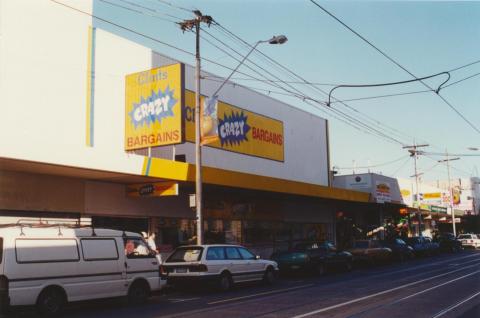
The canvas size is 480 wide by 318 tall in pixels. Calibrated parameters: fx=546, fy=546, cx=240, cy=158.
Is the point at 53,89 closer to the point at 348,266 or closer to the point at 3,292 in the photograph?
the point at 3,292

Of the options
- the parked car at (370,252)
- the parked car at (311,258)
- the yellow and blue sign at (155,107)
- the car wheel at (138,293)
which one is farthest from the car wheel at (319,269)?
the car wheel at (138,293)

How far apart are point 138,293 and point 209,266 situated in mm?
2856

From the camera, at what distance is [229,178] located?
2303 cm

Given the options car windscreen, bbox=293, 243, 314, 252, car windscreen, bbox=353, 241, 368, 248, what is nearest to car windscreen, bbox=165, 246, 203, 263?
car windscreen, bbox=293, 243, 314, 252

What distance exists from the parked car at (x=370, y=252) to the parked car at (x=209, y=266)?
1197cm

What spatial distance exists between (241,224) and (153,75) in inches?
450

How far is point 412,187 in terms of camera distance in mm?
51719

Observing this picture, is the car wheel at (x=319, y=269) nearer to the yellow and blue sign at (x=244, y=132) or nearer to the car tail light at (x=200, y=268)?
the yellow and blue sign at (x=244, y=132)

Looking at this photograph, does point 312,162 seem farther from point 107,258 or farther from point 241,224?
point 107,258

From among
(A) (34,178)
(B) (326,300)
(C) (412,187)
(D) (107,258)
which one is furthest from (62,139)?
(C) (412,187)

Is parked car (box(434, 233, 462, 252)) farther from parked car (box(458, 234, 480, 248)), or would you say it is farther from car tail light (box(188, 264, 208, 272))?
car tail light (box(188, 264, 208, 272))

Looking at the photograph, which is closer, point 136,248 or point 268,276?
point 136,248

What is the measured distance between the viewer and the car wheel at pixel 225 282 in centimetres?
1722

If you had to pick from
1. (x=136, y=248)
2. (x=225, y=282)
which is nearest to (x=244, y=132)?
(x=225, y=282)
